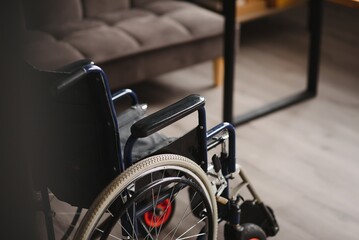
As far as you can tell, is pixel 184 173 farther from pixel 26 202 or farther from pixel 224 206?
pixel 26 202

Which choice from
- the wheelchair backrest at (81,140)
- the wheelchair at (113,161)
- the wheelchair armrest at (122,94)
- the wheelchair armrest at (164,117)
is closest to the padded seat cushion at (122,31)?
the wheelchair armrest at (122,94)

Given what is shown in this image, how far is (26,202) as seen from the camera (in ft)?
2.27

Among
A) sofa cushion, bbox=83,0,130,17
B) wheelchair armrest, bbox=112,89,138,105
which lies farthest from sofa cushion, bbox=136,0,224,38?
wheelchair armrest, bbox=112,89,138,105

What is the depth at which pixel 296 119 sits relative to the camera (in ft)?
9.62

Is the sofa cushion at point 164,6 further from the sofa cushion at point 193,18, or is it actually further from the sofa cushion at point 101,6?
the sofa cushion at point 101,6

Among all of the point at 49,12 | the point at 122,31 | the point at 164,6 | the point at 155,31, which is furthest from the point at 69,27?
the point at 164,6

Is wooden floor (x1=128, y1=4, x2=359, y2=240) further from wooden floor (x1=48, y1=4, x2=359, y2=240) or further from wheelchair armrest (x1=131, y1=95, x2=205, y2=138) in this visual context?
wheelchair armrest (x1=131, y1=95, x2=205, y2=138)

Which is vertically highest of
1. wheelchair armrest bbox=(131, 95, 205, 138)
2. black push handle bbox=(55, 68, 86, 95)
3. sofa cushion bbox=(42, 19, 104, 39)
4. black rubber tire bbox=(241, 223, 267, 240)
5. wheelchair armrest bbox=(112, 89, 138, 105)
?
black push handle bbox=(55, 68, 86, 95)

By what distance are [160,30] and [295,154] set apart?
2.88 feet

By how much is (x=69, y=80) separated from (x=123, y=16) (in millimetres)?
1814

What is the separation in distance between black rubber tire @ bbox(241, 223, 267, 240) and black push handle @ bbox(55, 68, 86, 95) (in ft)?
2.53

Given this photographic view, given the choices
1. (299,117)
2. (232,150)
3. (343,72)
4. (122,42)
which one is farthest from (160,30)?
(232,150)

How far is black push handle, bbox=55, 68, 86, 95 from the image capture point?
4.34 feet

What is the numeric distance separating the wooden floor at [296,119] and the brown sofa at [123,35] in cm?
25
